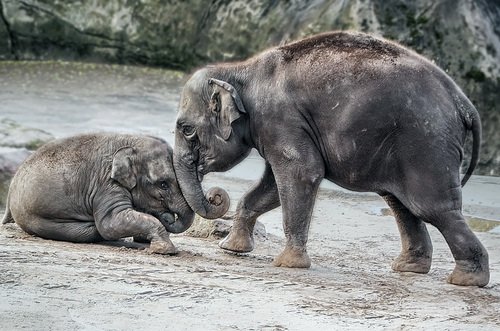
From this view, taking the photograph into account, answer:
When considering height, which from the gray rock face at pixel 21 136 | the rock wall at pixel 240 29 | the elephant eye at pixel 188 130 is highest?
the elephant eye at pixel 188 130

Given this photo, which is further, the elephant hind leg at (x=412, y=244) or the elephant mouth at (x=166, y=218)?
the elephant mouth at (x=166, y=218)

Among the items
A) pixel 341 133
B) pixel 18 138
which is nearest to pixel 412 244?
pixel 341 133

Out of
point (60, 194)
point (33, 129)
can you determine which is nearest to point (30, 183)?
point (60, 194)

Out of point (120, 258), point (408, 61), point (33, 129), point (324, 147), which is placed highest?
point (408, 61)

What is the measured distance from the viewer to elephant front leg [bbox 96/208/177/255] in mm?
8750

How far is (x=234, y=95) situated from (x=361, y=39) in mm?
954

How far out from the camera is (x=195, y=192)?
9008 mm

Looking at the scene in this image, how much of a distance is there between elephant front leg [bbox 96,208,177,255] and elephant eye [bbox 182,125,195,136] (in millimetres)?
639

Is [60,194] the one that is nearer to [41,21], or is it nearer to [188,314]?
[188,314]

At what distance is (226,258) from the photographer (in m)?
8.91

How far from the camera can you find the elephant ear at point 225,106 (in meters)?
8.73

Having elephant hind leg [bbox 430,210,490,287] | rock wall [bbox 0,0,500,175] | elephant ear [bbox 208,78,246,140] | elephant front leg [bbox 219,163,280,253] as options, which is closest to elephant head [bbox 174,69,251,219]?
elephant ear [bbox 208,78,246,140]

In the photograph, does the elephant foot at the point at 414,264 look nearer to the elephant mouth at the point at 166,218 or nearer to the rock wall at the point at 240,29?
the elephant mouth at the point at 166,218

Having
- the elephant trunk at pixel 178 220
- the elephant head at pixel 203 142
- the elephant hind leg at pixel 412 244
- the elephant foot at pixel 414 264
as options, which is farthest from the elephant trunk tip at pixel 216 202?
the elephant foot at pixel 414 264
